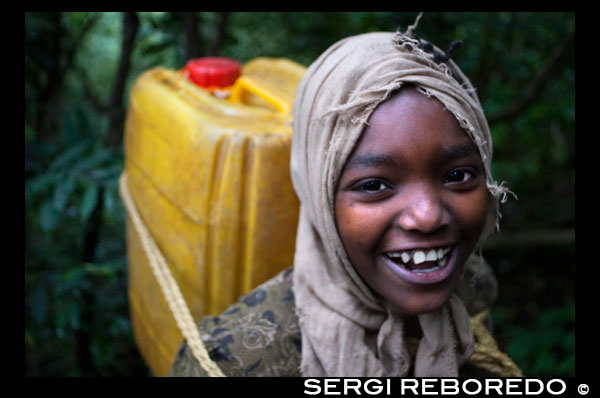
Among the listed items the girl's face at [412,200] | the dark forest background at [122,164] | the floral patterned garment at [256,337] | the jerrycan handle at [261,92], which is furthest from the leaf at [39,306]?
the girl's face at [412,200]

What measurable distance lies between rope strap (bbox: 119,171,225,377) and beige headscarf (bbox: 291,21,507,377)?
222 millimetres

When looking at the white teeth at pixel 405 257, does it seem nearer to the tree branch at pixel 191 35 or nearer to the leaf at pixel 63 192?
the leaf at pixel 63 192

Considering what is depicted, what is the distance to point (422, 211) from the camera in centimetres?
109

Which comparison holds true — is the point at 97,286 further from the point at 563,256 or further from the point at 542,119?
the point at 563,256

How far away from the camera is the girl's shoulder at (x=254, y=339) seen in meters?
1.26

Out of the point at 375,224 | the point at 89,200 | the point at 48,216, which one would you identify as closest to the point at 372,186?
the point at 375,224

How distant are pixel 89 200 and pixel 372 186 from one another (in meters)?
1.22

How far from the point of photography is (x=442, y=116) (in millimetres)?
1130

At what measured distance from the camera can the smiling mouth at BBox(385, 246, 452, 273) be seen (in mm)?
1154

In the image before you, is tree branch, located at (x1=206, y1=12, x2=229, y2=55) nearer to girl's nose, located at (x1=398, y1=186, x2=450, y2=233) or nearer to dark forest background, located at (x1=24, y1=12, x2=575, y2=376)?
dark forest background, located at (x1=24, y1=12, x2=575, y2=376)

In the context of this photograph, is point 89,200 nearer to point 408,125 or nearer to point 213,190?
point 213,190

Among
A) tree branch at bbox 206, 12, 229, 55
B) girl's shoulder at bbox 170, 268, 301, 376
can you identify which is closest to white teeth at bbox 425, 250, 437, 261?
girl's shoulder at bbox 170, 268, 301, 376

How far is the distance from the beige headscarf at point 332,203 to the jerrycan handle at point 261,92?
229mm

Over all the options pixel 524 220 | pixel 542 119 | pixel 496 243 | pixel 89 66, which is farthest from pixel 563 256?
Result: pixel 89 66
